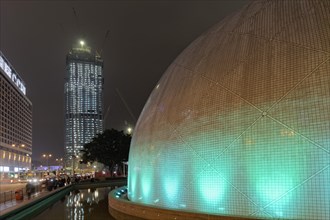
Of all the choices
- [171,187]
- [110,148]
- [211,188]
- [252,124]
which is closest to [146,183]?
[171,187]

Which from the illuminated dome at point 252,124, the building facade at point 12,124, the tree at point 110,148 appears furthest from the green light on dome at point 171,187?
the building facade at point 12,124

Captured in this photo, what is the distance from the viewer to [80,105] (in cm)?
17762

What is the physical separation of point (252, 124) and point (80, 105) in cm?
17194

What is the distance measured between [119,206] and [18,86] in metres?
118

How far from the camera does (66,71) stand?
185 m

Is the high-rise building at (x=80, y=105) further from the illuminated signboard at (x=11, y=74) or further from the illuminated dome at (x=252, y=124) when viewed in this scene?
the illuminated dome at (x=252, y=124)

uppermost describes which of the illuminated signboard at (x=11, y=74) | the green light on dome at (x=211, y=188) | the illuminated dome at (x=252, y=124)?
the illuminated signboard at (x=11, y=74)

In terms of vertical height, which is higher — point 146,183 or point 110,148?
point 110,148

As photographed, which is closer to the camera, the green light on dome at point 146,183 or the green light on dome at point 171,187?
the green light on dome at point 171,187

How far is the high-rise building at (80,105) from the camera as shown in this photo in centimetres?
17550

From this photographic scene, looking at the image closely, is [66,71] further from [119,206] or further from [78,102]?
[119,206]

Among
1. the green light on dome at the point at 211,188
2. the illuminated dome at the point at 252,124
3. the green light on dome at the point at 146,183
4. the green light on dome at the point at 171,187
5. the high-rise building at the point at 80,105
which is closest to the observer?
the illuminated dome at the point at 252,124

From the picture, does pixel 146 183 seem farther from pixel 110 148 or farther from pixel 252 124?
pixel 110 148

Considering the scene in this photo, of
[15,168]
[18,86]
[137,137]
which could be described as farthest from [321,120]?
[18,86]
